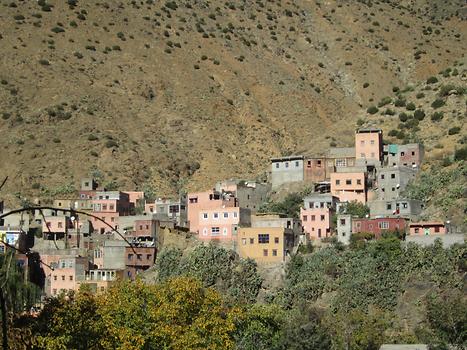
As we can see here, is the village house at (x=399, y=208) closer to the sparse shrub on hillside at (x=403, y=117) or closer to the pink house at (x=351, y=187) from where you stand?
the pink house at (x=351, y=187)

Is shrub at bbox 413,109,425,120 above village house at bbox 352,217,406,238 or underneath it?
above

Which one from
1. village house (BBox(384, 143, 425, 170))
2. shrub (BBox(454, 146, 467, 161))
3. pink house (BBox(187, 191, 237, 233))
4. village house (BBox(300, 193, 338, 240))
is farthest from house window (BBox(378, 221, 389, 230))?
shrub (BBox(454, 146, 467, 161))

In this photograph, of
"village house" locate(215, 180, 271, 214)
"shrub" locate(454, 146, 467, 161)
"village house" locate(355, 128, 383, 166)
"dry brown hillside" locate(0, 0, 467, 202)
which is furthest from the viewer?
"dry brown hillside" locate(0, 0, 467, 202)

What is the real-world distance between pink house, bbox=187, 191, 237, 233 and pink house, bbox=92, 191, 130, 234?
5936 mm

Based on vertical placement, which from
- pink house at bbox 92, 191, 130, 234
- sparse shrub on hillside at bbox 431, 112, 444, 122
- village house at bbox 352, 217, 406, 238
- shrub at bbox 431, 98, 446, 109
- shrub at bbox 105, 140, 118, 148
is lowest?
village house at bbox 352, 217, 406, 238

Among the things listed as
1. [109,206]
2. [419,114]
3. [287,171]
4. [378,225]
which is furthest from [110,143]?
[378,225]

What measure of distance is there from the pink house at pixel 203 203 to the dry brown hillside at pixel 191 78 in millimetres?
18732

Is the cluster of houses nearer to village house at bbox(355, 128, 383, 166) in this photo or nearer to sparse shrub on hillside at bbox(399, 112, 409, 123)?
village house at bbox(355, 128, 383, 166)

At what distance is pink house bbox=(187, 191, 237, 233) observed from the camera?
7794 cm

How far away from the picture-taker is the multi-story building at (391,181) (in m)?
78.1

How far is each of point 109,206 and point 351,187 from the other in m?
16.4

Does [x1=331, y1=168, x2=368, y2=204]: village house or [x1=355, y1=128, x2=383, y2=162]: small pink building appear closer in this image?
[x1=331, y1=168, x2=368, y2=204]: village house

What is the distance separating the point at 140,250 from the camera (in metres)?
75.6

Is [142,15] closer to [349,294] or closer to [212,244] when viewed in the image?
[212,244]
